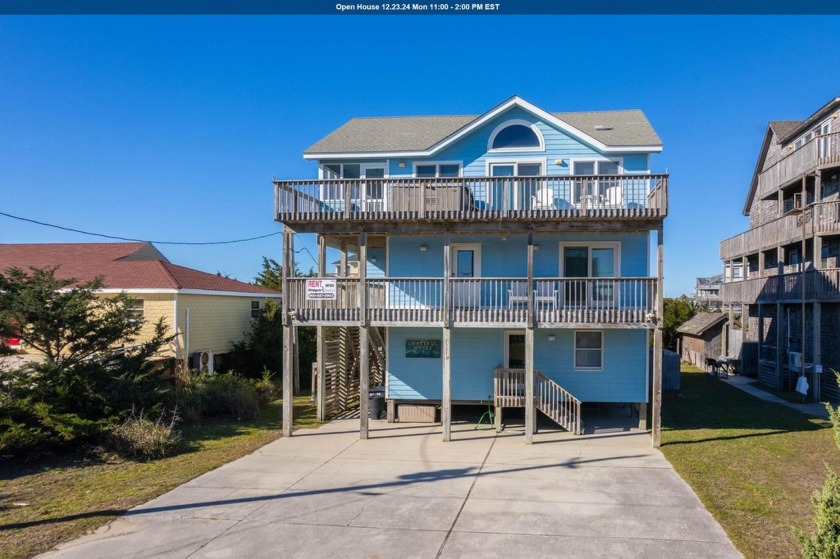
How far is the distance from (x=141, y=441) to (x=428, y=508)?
7.03 m

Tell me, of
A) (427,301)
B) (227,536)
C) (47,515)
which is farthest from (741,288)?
(47,515)

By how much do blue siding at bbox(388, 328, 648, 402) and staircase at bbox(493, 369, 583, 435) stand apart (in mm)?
797

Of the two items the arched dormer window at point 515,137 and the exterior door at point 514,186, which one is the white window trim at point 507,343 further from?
the arched dormer window at point 515,137

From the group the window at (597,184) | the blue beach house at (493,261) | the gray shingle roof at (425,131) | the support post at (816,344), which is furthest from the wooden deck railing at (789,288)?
the window at (597,184)

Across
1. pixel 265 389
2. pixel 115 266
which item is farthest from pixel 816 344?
pixel 115 266

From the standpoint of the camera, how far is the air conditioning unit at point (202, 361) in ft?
66.5

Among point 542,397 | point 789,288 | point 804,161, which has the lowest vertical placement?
point 542,397

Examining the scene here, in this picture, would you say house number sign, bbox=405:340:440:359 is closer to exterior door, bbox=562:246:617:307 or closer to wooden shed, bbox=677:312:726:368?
exterior door, bbox=562:246:617:307

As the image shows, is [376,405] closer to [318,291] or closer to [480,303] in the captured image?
[318,291]

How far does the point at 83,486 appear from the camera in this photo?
10156 mm

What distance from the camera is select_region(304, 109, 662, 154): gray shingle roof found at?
15.8 metres

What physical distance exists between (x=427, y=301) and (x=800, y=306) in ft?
55.9

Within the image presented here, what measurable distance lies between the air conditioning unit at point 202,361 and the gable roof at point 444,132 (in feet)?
30.3

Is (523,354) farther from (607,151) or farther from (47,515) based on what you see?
(47,515)
